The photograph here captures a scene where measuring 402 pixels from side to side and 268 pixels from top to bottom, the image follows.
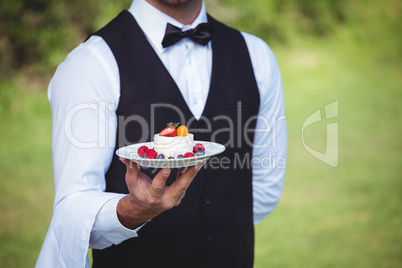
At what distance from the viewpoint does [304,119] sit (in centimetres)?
627

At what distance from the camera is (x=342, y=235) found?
14.4 feet

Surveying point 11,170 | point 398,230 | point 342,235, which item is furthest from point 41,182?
Result: point 398,230

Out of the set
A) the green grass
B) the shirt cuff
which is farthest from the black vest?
the green grass

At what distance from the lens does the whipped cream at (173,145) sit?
1404 millimetres

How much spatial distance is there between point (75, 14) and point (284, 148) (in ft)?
16.0

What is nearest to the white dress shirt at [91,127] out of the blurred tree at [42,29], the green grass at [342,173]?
the green grass at [342,173]

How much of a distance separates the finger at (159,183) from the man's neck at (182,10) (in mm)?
807

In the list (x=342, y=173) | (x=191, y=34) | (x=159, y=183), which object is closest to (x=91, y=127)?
(x=159, y=183)

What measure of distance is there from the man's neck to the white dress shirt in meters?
0.03

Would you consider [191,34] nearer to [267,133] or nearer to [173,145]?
[267,133]

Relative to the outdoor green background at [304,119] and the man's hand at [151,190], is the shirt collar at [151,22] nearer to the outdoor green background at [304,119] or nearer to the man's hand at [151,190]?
the man's hand at [151,190]

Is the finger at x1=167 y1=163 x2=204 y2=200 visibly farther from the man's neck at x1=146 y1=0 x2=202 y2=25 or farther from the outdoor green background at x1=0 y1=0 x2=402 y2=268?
the outdoor green background at x1=0 y1=0 x2=402 y2=268

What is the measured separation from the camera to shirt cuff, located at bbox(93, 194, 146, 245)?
1470 millimetres

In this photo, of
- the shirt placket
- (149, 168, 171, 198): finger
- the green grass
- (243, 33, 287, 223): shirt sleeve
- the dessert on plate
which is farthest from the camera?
the green grass
